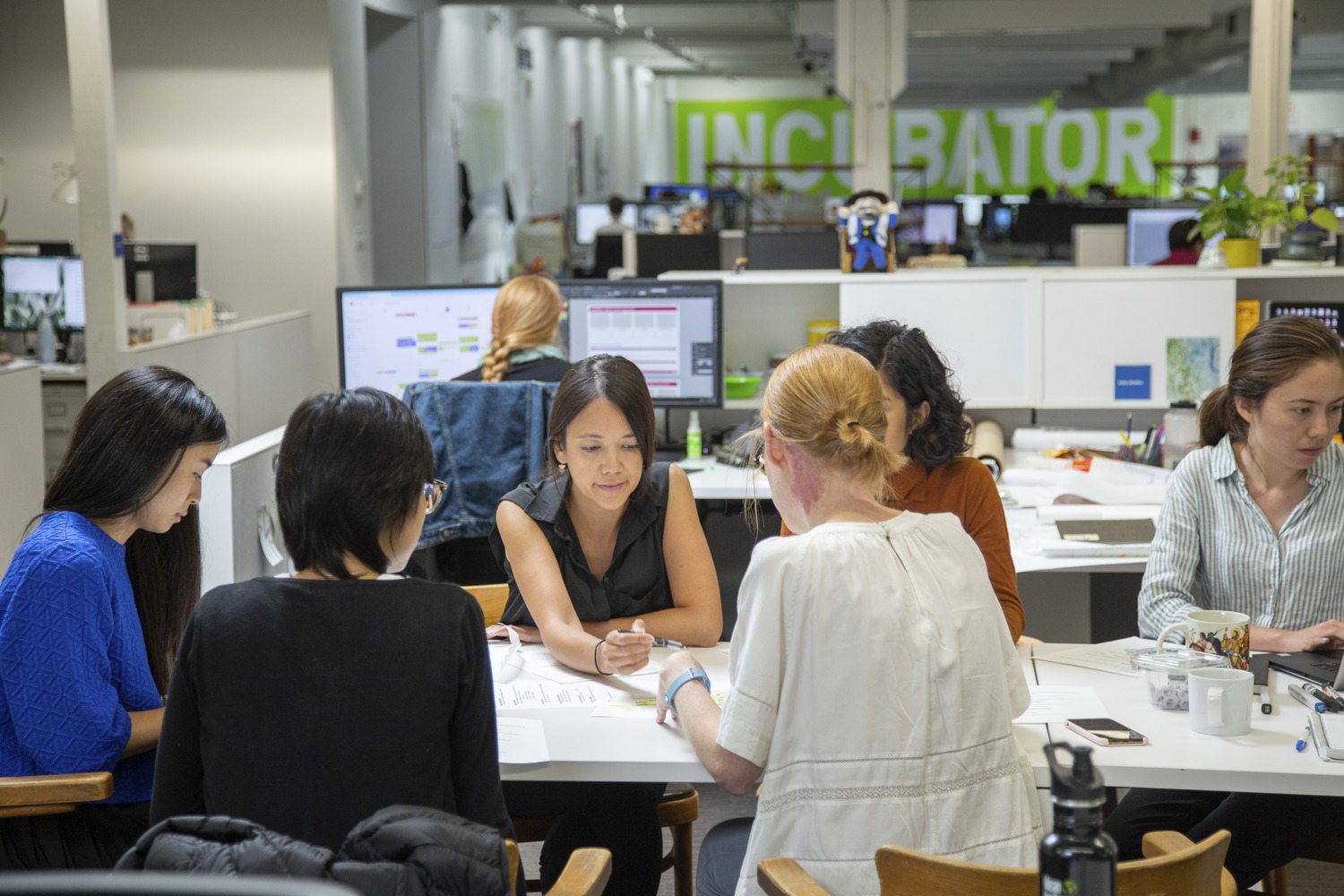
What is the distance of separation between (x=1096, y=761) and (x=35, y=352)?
19.0 ft

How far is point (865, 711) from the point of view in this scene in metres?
1.41

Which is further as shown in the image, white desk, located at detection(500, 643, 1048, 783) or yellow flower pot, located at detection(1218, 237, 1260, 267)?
yellow flower pot, located at detection(1218, 237, 1260, 267)

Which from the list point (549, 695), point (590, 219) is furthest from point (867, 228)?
point (590, 219)

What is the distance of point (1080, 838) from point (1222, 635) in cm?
104

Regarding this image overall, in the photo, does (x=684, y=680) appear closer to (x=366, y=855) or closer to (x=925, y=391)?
(x=366, y=855)

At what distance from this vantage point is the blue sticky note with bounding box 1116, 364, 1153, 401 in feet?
12.3

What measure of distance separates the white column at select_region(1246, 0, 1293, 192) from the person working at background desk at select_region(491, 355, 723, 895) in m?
3.46

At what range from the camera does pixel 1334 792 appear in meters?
1.58

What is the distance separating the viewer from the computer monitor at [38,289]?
6.03 metres

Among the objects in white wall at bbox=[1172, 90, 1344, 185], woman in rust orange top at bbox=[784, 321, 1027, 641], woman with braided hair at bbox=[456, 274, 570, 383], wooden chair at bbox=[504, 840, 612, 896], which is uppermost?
white wall at bbox=[1172, 90, 1344, 185]

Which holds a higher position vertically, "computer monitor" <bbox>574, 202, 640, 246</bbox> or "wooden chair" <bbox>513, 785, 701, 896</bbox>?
"computer monitor" <bbox>574, 202, 640, 246</bbox>

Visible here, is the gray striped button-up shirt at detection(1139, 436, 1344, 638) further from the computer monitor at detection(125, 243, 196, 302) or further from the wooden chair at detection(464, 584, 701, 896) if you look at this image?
the computer monitor at detection(125, 243, 196, 302)

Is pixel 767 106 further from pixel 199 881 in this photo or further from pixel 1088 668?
pixel 199 881

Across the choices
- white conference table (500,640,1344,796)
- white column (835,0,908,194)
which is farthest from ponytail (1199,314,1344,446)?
white column (835,0,908,194)
